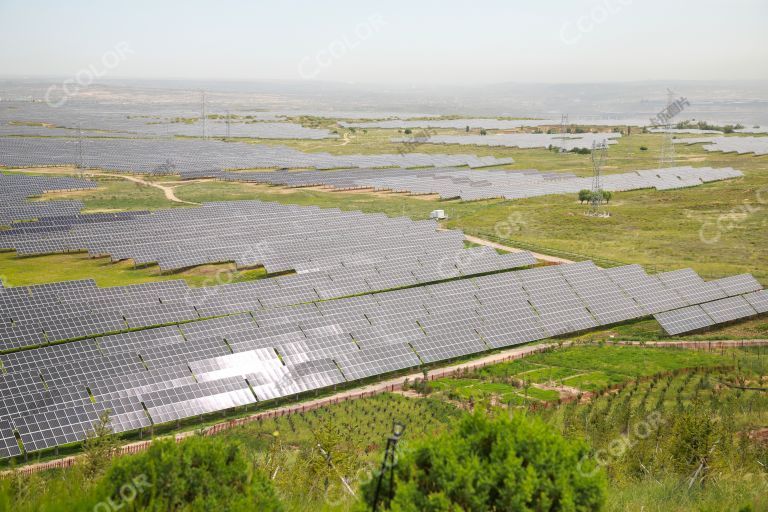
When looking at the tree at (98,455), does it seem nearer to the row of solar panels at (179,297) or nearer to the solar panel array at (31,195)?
the row of solar panels at (179,297)

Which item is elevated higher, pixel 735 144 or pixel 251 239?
pixel 735 144

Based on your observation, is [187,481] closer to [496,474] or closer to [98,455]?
[496,474]

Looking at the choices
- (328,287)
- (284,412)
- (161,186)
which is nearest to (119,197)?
(161,186)

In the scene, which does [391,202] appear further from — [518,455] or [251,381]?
[518,455]

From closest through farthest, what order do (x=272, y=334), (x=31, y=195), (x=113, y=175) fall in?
(x=272, y=334), (x=31, y=195), (x=113, y=175)

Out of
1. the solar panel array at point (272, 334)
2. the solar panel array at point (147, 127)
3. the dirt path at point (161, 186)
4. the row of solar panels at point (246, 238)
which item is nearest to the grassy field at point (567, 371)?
the solar panel array at point (272, 334)

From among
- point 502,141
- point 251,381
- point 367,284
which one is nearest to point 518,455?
point 251,381
